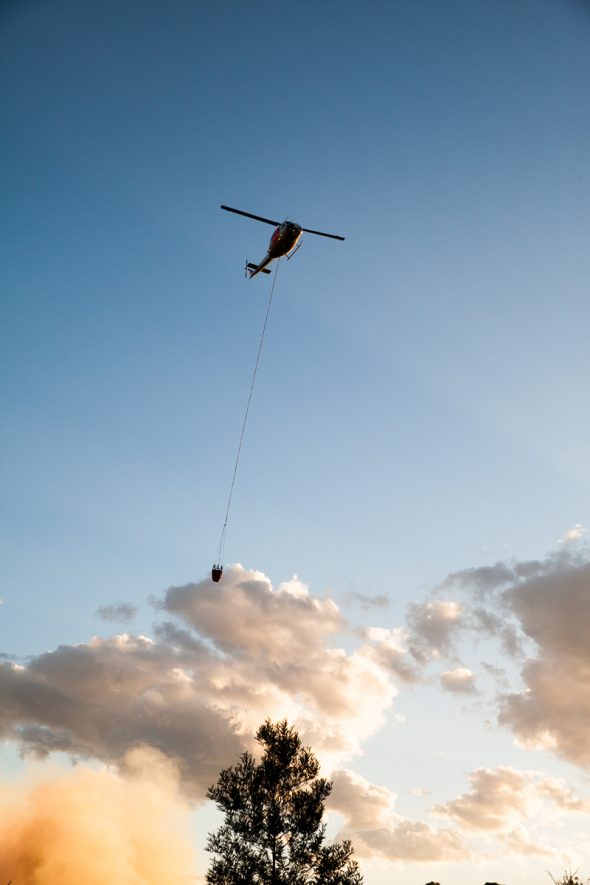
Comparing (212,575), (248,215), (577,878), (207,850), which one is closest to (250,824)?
(207,850)

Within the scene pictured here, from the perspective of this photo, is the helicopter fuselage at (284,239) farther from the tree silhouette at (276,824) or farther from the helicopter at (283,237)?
the tree silhouette at (276,824)

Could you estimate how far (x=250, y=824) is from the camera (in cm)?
3203

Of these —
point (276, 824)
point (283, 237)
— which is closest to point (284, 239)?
point (283, 237)

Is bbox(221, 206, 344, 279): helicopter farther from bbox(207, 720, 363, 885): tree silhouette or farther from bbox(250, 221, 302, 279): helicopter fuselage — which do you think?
bbox(207, 720, 363, 885): tree silhouette

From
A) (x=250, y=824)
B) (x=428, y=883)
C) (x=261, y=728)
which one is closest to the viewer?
(x=250, y=824)

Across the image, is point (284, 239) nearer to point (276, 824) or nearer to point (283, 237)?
point (283, 237)

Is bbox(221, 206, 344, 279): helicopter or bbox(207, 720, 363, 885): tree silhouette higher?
bbox(221, 206, 344, 279): helicopter

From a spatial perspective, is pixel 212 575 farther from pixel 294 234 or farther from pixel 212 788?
pixel 294 234

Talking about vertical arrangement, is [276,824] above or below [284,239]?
below

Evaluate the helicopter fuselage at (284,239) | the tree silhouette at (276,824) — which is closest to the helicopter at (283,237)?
the helicopter fuselage at (284,239)

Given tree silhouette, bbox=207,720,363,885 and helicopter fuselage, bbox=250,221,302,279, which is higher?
helicopter fuselage, bbox=250,221,302,279

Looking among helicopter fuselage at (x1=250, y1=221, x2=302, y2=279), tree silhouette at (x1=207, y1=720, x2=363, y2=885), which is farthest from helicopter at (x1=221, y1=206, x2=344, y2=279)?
tree silhouette at (x1=207, y1=720, x2=363, y2=885)

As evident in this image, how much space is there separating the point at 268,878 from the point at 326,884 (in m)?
3.27

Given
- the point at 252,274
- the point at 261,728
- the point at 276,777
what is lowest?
the point at 276,777
